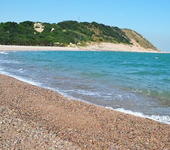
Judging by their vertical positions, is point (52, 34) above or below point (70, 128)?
above

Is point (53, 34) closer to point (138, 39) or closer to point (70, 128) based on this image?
point (138, 39)

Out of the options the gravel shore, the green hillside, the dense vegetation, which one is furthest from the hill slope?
the gravel shore

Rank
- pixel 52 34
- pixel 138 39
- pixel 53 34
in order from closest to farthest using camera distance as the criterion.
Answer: pixel 52 34 < pixel 53 34 < pixel 138 39

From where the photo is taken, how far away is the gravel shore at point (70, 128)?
16.5ft

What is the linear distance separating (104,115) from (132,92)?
5385 mm

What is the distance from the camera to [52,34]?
104m

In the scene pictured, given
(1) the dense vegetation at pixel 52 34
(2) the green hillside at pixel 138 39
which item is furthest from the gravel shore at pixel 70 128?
(2) the green hillside at pixel 138 39

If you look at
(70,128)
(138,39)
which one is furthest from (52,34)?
(70,128)

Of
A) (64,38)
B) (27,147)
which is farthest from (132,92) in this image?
(64,38)

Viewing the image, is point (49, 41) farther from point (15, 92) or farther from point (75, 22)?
point (15, 92)

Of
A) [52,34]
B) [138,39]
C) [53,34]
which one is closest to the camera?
[52,34]

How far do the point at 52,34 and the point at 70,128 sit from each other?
101 metres

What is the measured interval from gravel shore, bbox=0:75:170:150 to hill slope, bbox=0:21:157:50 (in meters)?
70.3

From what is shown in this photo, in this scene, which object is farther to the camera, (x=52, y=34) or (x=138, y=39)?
(x=138, y=39)
